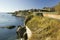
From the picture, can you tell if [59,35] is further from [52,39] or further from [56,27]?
[56,27]

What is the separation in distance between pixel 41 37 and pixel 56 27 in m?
1.56

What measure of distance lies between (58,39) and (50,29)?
7.69 ft

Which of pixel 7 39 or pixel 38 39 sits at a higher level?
pixel 38 39

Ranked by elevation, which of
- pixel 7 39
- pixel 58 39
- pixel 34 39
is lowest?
pixel 7 39

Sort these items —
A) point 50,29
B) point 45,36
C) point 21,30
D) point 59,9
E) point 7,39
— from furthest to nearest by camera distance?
point 21,30
point 7,39
point 59,9
point 50,29
point 45,36

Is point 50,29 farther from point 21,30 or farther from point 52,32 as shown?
point 21,30

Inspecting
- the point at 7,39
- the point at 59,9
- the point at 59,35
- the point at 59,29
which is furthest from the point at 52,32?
the point at 7,39

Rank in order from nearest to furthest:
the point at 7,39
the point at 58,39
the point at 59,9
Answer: the point at 58,39 → the point at 59,9 → the point at 7,39

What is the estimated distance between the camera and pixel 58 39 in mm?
8703

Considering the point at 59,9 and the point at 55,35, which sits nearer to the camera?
the point at 55,35

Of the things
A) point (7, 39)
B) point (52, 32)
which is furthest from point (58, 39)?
point (7, 39)

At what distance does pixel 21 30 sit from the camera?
35125mm

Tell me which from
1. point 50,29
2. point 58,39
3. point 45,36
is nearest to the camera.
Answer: point 58,39

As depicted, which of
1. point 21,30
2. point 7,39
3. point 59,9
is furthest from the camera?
point 21,30
